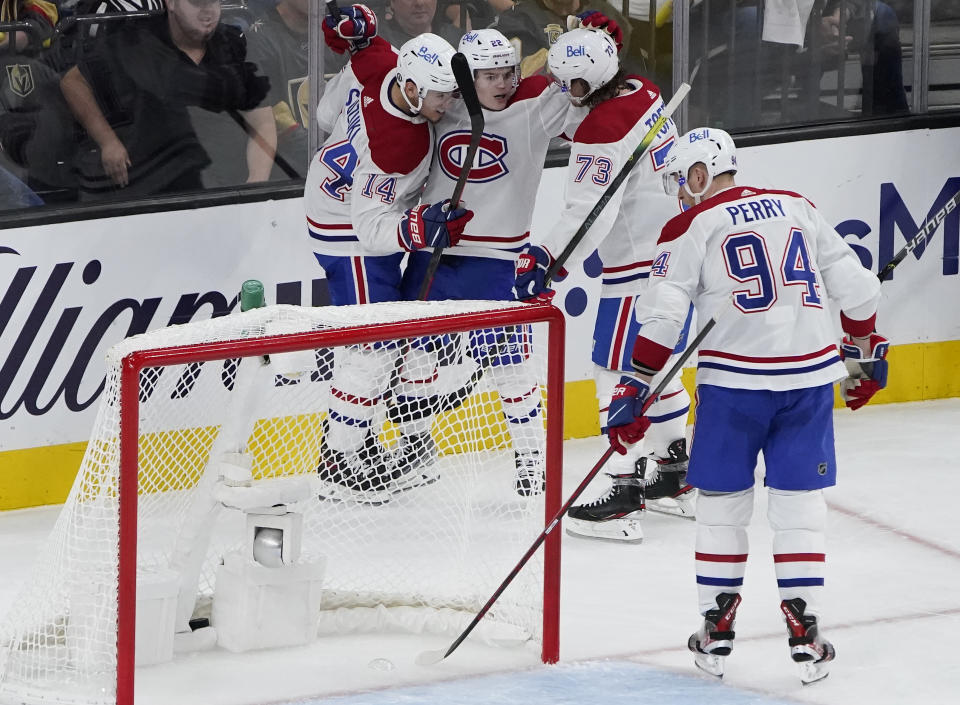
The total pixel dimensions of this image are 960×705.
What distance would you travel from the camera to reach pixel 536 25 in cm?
546

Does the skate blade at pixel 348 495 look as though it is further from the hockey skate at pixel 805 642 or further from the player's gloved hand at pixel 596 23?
the player's gloved hand at pixel 596 23

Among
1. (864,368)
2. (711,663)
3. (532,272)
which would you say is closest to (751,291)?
(864,368)

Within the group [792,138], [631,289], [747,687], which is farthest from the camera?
[792,138]

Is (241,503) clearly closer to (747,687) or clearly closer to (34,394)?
(747,687)

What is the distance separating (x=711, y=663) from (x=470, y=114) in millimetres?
1533

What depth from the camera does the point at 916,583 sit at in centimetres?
423

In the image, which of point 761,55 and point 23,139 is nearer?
point 23,139

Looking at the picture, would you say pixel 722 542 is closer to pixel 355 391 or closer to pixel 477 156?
pixel 355 391

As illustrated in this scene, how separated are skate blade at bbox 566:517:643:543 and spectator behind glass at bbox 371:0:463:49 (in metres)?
1.58

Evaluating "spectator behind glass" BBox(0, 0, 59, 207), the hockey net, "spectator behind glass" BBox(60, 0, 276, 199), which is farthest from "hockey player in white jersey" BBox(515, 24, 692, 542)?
"spectator behind glass" BBox(0, 0, 59, 207)

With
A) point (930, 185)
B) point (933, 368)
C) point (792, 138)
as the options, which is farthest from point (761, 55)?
point (933, 368)

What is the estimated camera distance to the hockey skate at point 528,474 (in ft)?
13.0

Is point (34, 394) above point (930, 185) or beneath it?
beneath

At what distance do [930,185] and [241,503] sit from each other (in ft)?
10.4
